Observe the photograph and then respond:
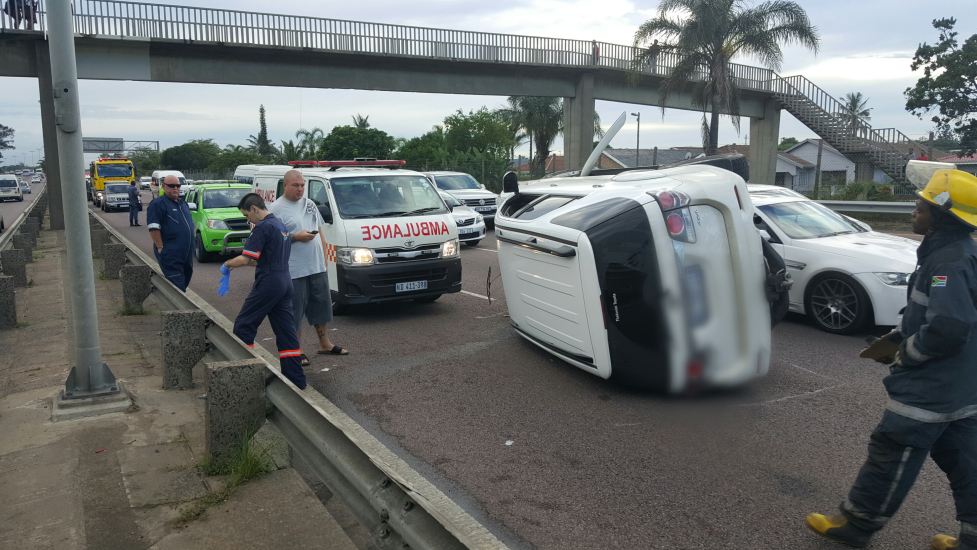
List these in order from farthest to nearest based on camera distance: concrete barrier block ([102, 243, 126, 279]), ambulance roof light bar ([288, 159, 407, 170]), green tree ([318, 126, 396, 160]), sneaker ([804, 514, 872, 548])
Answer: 1. green tree ([318, 126, 396, 160])
2. concrete barrier block ([102, 243, 126, 279])
3. ambulance roof light bar ([288, 159, 407, 170])
4. sneaker ([804, 514, 872, 548])

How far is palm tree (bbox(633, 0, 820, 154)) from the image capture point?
29453 mm

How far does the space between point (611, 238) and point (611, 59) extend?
30643 mm

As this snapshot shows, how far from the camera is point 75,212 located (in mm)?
5742

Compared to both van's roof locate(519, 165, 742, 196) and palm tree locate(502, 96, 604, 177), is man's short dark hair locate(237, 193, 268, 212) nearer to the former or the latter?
van's roof locate(519, 165, 742, 196)

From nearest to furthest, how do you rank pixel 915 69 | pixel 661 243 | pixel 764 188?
pixel 661 243 → pixel 764 188 → pixel 915 69

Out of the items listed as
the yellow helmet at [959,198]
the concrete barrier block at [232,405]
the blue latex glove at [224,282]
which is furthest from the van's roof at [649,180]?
the concrete barrier block at [232,405]

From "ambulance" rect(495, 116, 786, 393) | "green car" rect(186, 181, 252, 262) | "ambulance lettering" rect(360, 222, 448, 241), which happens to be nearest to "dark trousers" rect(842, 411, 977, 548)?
"ambulance" rect(495, 116, 786, 393)

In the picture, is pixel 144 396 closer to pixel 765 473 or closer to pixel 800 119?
pixel 765 473

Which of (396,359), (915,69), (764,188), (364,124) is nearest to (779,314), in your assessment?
(396,359)

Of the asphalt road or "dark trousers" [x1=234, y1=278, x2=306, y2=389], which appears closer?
the asphalt road

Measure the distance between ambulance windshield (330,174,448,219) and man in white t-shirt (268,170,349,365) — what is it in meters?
2.21

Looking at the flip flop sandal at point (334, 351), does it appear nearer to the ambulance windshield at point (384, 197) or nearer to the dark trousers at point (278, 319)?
the dark trousers at point (278, 319)

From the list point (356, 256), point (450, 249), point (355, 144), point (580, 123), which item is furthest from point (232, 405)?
point (355, 144)

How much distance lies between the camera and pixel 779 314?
6.16m
